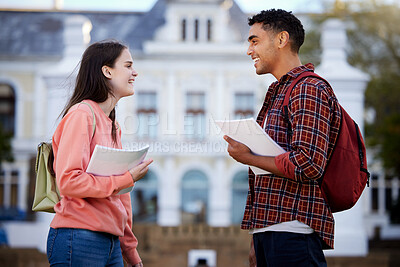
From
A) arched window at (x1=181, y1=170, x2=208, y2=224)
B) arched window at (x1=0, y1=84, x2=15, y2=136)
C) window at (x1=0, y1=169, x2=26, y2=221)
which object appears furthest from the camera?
arched window at (x1=0, y1=84, x2=15, y2=136)

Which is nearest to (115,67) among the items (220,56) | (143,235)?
(143,235)

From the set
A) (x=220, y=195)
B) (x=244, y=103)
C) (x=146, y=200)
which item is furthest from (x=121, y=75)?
(x=244, y=103)

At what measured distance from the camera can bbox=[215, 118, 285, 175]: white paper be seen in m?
2.17

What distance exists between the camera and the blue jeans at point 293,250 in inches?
84.7

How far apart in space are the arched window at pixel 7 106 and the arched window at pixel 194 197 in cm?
656

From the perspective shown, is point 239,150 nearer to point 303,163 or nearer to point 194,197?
point 303,163

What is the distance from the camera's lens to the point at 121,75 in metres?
2.46

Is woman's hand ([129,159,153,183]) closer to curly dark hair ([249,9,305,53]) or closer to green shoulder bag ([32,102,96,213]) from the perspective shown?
green shoulder bag ([32,102,96,213])

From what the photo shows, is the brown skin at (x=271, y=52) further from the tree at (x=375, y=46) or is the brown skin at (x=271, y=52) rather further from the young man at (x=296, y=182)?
the tree at (x=375, y=46)

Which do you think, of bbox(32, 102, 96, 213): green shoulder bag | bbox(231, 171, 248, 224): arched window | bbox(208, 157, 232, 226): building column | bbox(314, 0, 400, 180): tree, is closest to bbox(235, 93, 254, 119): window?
bbox(208, 157, 232, 226): building column

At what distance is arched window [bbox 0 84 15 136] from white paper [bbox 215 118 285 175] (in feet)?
62.9

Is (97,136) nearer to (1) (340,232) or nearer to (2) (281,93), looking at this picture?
(2) (281,93)

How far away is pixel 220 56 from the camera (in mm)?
18781

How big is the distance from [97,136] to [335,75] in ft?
Result: 17.6
